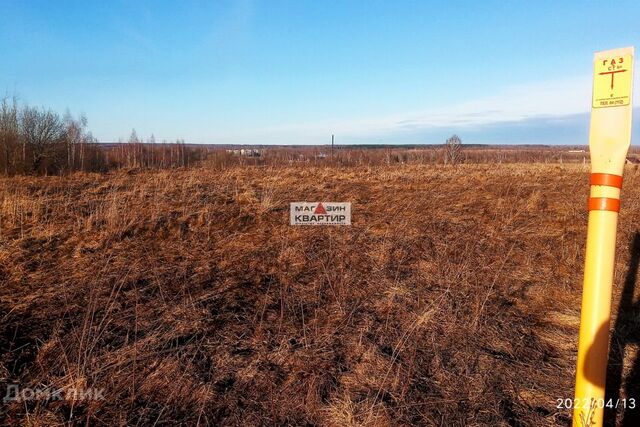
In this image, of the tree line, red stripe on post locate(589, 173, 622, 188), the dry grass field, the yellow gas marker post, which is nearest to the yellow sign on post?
the yellow gas marker post

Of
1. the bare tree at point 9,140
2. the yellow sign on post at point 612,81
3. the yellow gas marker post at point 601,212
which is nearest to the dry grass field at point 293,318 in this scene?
the yellow gas marker post at point 601,212

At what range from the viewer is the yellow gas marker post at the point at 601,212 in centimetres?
160

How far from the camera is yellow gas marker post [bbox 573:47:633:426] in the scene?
1600mm

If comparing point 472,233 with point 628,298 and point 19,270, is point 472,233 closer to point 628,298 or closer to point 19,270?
point 628,298

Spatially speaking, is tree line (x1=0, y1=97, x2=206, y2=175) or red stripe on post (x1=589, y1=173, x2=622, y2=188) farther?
tree line (x1=0, y1=97, x2=206, y2=175)

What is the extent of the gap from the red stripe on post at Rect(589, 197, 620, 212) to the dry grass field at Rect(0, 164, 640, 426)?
121 cm

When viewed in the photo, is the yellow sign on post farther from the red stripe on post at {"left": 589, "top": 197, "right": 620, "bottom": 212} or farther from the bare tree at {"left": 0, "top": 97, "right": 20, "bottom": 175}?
the bare tree at {"left": 0, "top": 97, "right": 20, "bottom": 175}

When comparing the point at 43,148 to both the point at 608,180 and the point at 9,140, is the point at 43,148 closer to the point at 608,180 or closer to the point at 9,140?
the point at 9,140

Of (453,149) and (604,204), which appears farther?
(453,149)

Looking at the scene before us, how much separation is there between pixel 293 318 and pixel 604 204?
7.49 feet

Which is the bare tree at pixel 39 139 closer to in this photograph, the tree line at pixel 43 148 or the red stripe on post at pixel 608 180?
the tree line at pixel 43 148

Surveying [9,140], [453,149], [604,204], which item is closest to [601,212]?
[604,204]

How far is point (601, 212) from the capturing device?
5.44 ft

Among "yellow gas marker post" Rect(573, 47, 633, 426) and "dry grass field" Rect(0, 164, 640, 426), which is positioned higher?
"yellow gas marker post" Rect(573, 47, 633, 426)
